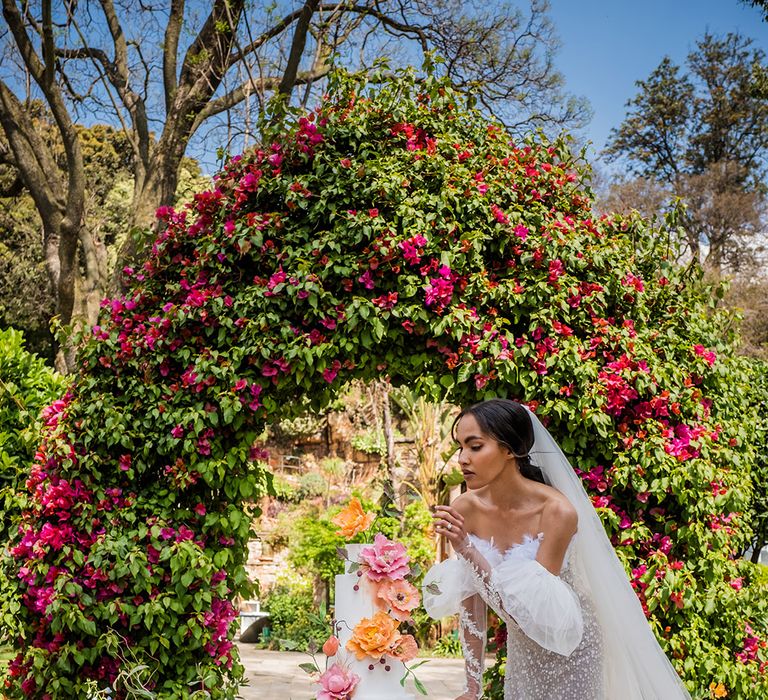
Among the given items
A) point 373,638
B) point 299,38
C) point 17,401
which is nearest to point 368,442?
point 299,38

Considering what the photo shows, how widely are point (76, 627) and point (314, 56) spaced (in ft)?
23.7

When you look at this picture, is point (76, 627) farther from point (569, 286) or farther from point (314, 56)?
point (314, 56)

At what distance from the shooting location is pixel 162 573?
4.41m

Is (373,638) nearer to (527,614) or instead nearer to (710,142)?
(527,614)

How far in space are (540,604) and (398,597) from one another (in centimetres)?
51

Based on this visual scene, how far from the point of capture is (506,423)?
117 inches

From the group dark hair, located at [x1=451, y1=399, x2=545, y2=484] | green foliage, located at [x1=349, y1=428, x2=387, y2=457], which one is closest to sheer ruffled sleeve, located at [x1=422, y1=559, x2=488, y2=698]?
dark hair, located at [x1=451, y1=399, x2=545, y2=484]

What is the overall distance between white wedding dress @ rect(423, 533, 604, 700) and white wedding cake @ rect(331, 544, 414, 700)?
0.22 m

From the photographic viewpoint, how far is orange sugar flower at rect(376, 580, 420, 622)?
9.53ft

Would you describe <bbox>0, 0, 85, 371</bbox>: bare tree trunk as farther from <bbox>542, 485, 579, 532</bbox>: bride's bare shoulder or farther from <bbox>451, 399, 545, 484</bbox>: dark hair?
<bbox>542, 485, 579, 532</bbox>: bride's bare shoulder

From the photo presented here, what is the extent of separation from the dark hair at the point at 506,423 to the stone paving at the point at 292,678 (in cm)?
506

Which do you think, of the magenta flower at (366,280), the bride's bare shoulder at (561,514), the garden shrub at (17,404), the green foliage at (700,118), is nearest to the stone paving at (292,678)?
the garden shrub at (17,404)

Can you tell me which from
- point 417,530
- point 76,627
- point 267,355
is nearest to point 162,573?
point 76,627

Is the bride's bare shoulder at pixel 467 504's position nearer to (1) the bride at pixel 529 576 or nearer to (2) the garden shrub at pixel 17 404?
(1) the bride at pixel 529 576
